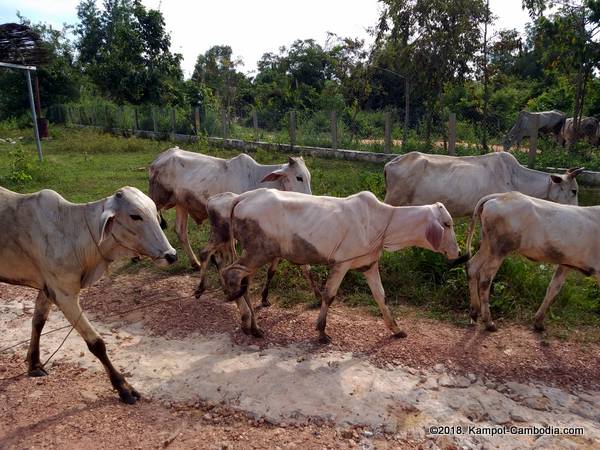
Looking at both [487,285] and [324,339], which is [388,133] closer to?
[487,285]

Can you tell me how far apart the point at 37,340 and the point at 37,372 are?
28 cm

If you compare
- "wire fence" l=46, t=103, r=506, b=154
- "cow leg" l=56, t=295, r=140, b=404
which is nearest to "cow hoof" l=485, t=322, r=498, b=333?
"cow leg" l=56, t=295, r=140, b=404

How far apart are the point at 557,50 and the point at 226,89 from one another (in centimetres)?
2094

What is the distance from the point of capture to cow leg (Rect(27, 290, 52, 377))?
433cm

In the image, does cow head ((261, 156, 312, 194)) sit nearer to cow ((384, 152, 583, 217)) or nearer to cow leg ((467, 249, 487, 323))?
cow ((384, 152, 583, 217))

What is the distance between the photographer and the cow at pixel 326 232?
4.70m

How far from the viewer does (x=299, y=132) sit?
58.4ft

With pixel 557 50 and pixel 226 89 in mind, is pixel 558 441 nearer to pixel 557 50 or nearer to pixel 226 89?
pixel 557 50

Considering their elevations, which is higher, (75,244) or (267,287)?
(75,244)

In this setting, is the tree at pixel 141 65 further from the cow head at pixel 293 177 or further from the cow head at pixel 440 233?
the cow head at pixel 440 233

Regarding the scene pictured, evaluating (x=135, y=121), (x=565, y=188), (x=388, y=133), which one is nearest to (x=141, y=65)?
(x=135, y=121)

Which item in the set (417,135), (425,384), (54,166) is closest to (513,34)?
(417,135)

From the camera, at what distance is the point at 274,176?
6410mm

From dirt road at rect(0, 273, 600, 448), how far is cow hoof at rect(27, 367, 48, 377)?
0.21 ft
